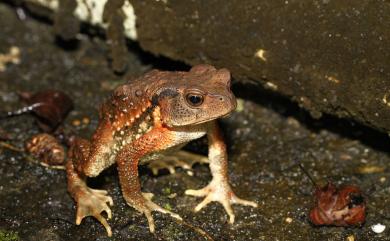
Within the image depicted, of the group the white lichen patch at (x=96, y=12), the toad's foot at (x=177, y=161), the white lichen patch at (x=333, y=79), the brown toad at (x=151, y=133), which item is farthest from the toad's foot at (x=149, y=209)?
the white lichen patch at (x=96, y=12)

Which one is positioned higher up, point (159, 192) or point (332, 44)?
point (332, 44)

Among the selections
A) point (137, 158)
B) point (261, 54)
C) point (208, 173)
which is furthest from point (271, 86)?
point (137, 158)

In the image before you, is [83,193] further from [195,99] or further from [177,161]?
[195,99]

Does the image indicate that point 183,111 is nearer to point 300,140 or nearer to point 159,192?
point 159,192

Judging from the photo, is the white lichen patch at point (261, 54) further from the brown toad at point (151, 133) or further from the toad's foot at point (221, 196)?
the toad's foot at point (221, 196)

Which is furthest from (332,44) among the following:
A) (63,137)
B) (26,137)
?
(26,137)

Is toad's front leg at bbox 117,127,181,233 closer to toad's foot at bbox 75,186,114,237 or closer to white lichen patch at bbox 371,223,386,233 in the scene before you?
toad's foot at bbox 75,186,114,237
